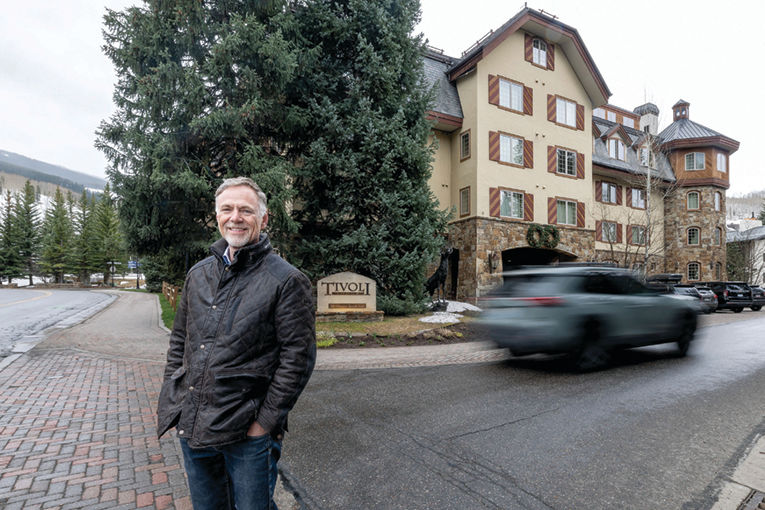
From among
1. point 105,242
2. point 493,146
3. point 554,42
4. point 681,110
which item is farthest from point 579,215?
point 105,242

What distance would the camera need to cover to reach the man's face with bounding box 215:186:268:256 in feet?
6.84

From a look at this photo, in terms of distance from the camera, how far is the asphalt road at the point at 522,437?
9.91ft

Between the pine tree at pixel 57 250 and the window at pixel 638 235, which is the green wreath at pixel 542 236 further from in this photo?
the pine tree at pixel 57 250

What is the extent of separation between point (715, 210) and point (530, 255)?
18812 mm

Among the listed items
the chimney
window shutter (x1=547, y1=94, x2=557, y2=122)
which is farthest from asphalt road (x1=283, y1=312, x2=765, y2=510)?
the chimney

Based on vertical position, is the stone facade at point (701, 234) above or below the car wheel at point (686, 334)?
above

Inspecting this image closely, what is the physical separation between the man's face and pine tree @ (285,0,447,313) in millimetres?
11142

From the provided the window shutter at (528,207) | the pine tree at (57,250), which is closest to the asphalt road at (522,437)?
the window shutter at (528,207)

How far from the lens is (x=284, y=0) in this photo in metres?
12.7

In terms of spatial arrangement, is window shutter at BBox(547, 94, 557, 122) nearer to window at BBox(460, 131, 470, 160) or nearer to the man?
window at BBox(460, 131, 470, 160)

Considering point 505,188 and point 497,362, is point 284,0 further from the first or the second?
point 505,188

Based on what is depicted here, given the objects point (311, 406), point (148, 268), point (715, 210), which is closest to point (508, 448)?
point (311, 406)

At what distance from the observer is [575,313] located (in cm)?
631

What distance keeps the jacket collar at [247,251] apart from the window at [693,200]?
39310 mm
